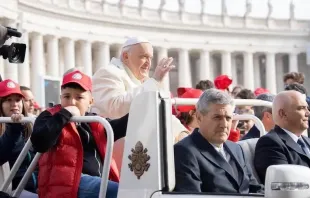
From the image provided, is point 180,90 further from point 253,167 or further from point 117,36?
point 117,36

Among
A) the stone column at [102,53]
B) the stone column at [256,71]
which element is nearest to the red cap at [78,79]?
the stone column at [102,53]

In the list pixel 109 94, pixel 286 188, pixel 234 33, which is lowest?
pixel 286 188

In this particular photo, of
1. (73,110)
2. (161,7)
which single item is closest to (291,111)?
(73,110)

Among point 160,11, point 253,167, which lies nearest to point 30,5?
point 160,11

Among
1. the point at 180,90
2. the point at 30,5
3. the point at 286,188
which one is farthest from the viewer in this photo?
the point at 30,5

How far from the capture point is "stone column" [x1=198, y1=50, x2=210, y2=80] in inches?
3420

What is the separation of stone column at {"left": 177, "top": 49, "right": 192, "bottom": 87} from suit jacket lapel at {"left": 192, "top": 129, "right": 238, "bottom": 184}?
7921 cm

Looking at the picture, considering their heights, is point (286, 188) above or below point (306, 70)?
below

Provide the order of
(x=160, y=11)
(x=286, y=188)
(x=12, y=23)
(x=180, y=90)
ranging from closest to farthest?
(x=286, y=188), (x=180, y=90), (x=12, y=23), (x=160, y=11)

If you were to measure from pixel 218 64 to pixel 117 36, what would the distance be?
19.5m

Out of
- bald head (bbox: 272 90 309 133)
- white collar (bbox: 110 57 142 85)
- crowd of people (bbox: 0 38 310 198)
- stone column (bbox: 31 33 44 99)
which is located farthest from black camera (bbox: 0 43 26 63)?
stone column (bbox: 31 33 44 99)

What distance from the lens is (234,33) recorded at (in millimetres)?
89625

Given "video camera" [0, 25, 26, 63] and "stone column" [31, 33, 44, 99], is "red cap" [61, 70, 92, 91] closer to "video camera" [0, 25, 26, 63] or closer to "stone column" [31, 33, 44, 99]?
"video camera" [0, 25, 26, 63]

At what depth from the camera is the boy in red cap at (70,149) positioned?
19.9 ft
